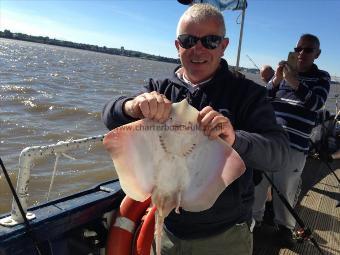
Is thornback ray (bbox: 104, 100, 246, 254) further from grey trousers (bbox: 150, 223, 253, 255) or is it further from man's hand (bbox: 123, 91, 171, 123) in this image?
grey trousers (bbox: 150, 223, 253, 255)

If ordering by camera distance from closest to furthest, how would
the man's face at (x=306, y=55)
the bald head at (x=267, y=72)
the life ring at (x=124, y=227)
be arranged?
1. the life ring at (x=124, y=227)
2. the man's face at (x=306, y=55)
3. the bald head at (x=267, y=72)

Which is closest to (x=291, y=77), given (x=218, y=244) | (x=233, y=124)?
(x=233, y=124)

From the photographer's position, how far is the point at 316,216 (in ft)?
18.2

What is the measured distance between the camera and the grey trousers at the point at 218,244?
7.68 ft

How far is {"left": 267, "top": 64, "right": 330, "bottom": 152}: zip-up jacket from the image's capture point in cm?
409

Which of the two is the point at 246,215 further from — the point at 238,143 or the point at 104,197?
the point at 104,197

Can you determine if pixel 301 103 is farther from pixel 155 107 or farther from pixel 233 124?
pixel 155 107

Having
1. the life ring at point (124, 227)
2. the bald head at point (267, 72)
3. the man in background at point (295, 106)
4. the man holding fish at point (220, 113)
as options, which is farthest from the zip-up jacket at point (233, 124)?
the bald head at point (267, 72)

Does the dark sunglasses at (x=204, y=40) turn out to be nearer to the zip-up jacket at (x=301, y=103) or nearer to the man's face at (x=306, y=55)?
the zip-up jacket at (x=301, y=103)

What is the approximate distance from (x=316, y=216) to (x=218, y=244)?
146 inches

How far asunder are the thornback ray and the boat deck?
8.97ft

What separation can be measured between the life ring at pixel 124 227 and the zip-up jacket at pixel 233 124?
0.56 metres

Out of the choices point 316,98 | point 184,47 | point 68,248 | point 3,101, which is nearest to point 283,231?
point 316,98

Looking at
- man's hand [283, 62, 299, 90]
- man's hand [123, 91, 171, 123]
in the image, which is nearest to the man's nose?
man's hand [123, 91, 171, 123]
